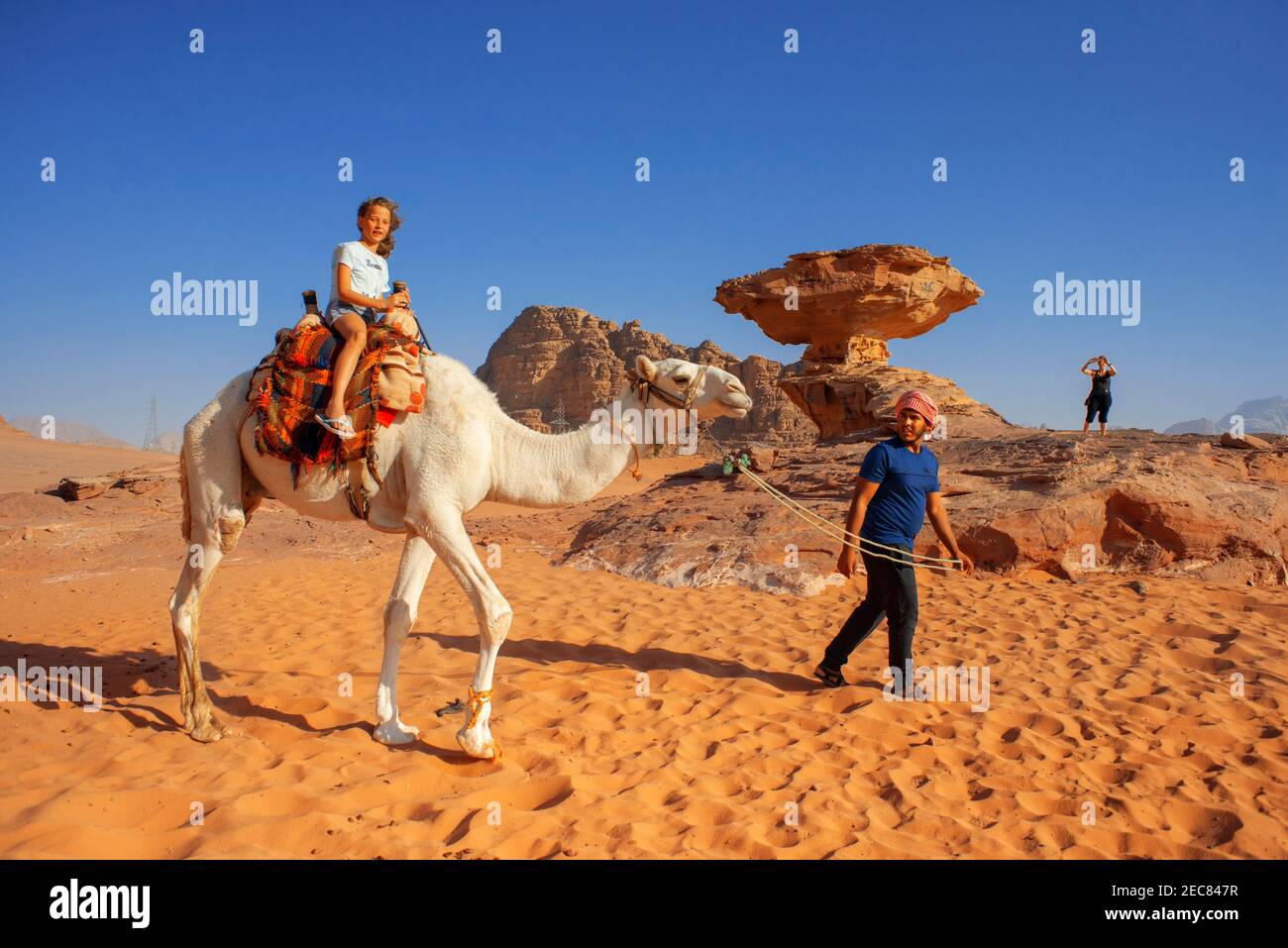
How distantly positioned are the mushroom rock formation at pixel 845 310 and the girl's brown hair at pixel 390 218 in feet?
59.9

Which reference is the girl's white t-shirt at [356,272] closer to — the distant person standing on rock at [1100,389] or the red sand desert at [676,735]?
the red sand desert at [676,735]

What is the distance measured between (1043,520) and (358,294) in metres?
8.54

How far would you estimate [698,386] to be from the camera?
4.57m

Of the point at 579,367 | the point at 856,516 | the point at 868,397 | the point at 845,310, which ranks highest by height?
the point at 579,367

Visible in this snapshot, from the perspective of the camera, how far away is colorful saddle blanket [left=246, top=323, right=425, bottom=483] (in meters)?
4.45

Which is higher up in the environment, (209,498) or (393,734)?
(209,498)

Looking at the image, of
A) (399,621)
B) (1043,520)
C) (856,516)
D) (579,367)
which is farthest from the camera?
(579,367)

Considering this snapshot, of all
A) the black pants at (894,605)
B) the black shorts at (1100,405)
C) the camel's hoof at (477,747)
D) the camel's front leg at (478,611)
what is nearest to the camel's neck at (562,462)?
the camel's front leg at (478,611)

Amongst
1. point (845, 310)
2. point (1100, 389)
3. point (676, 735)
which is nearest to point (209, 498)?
point (676, 735)

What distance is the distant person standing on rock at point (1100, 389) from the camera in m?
15.9

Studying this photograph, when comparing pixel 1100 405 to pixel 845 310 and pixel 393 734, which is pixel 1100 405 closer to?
pixel 845 310

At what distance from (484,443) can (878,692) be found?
3463mm
